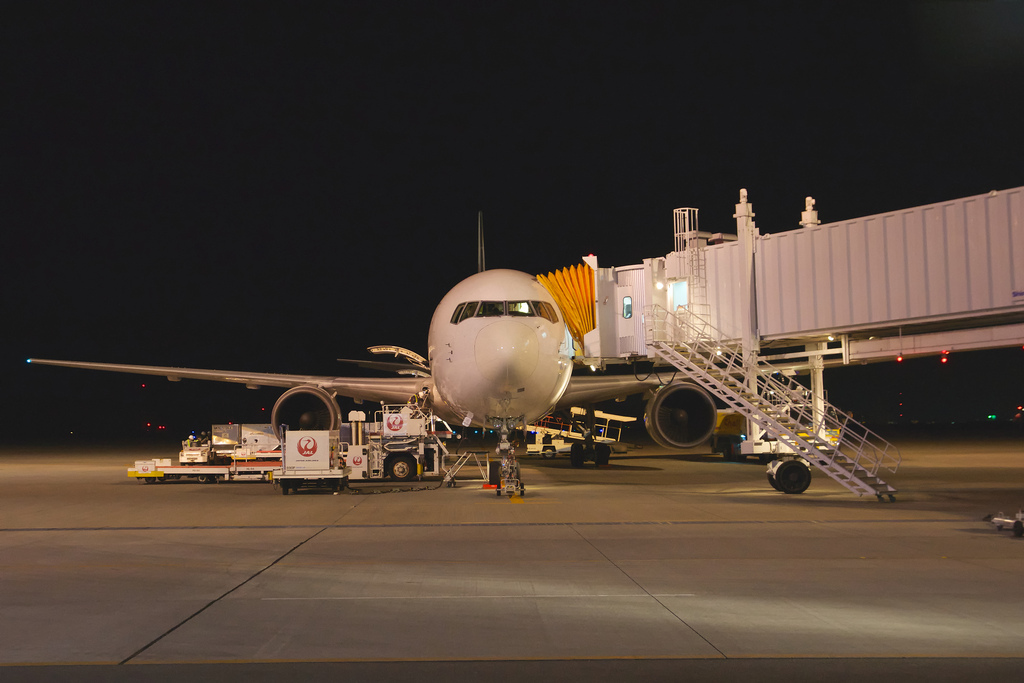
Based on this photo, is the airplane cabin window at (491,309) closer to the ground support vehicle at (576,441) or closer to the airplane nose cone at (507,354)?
the airplane nose cone at (507,354)

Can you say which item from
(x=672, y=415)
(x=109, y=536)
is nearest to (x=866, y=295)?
(x=672, y=415)

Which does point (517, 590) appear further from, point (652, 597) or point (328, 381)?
point (328, 381)

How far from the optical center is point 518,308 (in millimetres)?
16141

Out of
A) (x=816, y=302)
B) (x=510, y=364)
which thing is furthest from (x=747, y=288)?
(x=510, y=364)

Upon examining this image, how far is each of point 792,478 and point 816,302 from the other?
321 cm

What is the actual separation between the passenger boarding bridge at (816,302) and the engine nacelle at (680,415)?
2.80 ft

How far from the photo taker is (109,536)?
35.6 ft

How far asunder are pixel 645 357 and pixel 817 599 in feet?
41.4

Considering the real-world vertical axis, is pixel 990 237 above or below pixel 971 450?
above

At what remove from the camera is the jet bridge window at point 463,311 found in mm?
16378

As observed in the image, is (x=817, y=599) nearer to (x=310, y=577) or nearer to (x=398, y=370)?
(x=310, y=577)

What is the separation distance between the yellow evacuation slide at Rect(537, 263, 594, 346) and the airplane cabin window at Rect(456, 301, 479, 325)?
13.1 ft

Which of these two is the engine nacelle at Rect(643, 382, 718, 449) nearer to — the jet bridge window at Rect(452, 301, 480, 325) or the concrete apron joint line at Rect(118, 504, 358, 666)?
the jet bridge window at Rect(452, 301, 480, 325)

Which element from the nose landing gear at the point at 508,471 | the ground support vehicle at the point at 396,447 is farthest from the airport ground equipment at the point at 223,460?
the nose landing gear at the point at 508,471
